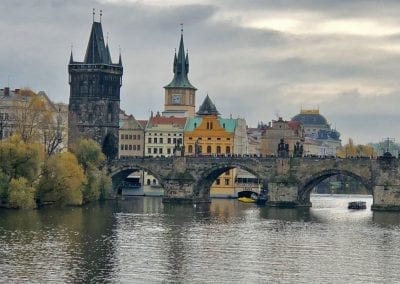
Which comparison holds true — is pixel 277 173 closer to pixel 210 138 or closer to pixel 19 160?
pixel 210 138

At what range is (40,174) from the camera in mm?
109312

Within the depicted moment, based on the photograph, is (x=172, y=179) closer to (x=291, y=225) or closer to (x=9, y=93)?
(x=9, y=93)

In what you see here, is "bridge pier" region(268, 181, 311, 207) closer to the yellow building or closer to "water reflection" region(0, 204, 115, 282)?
"water reflection" region(0, 204, 115, 282)

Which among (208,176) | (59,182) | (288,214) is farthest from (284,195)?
(59,182)

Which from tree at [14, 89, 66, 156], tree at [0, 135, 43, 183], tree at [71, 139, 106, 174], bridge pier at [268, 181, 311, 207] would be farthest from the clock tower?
tree at [0, 135, 43, 183]

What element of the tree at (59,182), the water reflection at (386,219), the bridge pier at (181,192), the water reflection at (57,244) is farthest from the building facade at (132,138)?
the water reflection at (57,244)

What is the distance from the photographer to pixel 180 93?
178 metres

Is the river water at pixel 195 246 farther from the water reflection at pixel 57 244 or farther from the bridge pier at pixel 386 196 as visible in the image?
the bridge pier at pixel 386 196

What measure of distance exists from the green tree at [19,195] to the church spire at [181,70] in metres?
73.9

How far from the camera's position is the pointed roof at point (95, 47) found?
15059 cm

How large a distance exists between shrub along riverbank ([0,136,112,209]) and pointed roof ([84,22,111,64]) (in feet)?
113

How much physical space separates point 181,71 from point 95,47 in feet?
94.6

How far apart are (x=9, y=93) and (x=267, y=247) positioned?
236 ft

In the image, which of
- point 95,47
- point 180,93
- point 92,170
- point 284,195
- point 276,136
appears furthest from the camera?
point 276,136
